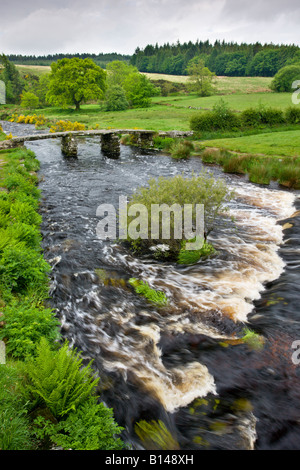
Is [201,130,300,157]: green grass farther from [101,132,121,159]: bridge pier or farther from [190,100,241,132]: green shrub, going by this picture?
Answer: [101,132,121,159]: bridge pier

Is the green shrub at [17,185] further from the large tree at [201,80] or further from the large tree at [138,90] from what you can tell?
the large tree at [201,80]

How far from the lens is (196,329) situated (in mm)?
6820

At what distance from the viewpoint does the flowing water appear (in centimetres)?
485

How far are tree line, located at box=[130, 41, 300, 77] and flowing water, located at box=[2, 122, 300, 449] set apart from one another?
122 m

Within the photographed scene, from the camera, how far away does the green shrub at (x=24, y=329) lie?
5012 millimetres

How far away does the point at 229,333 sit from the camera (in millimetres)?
6711

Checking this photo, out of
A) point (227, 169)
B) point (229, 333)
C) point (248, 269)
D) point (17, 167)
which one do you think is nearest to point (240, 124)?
point (227, 169)

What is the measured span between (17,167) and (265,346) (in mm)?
16701

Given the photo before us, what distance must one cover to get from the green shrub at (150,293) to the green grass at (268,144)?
63.9ft

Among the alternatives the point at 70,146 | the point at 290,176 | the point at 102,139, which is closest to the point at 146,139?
the point at 102,139

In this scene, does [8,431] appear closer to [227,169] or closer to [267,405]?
[267,405]

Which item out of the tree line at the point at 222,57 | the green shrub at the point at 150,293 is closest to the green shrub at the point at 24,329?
the green shrub at the point at 150,293

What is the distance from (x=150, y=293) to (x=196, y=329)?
170 centimetres

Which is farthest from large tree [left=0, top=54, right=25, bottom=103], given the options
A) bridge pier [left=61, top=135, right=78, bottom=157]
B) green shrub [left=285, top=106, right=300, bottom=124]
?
green shrub [left=285, top=106, right=300, bottom=124]
